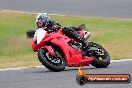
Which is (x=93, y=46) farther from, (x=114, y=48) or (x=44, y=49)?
(x=114, y=48)

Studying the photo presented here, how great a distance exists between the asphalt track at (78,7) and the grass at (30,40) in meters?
1.33

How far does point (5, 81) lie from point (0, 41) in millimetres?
9634

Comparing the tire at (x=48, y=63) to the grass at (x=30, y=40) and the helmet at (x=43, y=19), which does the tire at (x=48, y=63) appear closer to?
the helmet at (x=43, y=19)

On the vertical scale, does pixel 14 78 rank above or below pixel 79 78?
below

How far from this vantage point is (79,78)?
2.58 meters

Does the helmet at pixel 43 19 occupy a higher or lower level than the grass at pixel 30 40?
higher

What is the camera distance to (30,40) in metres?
16.6

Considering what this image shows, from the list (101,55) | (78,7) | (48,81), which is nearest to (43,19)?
(101,55)

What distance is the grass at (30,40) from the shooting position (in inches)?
532

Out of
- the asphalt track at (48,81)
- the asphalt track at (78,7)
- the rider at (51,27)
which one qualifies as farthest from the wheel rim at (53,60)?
the asphalt track at (78,7)

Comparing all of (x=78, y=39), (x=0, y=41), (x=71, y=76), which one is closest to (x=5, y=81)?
(x=71, y=76)

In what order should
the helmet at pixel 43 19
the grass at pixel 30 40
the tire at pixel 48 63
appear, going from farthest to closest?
the grass at pixel 30 40 → the helmet at pixel 43 19 → the tire at pixel 48 63

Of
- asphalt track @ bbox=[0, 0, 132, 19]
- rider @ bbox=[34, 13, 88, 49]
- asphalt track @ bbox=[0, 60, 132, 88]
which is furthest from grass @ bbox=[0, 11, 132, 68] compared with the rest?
asphalt track @ bbox=[0, 60, 132, 88]

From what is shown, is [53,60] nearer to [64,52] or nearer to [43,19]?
[64,52]
